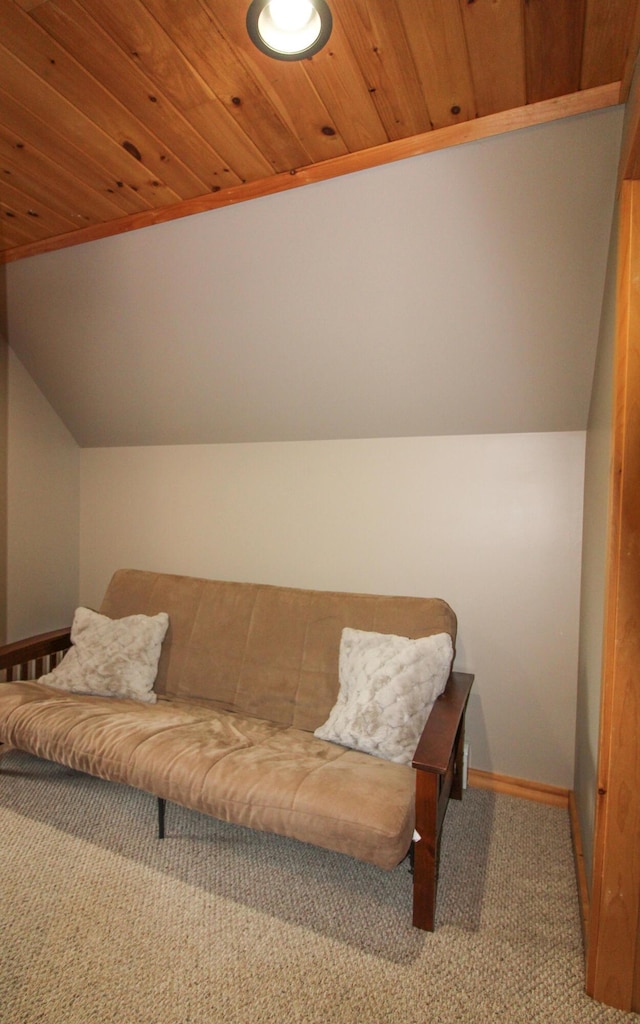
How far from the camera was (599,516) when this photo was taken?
1.71 meters

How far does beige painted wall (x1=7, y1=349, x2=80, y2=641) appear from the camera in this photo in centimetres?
315

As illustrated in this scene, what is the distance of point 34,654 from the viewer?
2.70 metres

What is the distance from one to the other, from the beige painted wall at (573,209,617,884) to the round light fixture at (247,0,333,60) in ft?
3.09

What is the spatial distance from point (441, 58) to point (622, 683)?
1.62 metres

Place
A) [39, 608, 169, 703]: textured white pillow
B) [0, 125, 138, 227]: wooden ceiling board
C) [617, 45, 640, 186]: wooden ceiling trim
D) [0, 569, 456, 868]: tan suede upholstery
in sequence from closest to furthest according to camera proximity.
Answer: [617, 45, 640, 186]: wooden ceiling trim, [0, 569, 456, 868]: tan suede upholstery, [0, 125, 138, 227]: wooden ceiling board, [39, 608, 169, 703]: textured white pillow

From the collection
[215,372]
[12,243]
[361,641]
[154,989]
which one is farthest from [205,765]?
[12,243]

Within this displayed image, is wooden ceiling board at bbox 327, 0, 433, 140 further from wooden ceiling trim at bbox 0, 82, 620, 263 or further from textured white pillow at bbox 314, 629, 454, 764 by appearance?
textured white pillow at bbox 314, 629, 454, 764

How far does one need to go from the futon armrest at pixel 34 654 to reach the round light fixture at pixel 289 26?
261 cm

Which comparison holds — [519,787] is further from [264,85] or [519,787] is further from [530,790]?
[264,85]

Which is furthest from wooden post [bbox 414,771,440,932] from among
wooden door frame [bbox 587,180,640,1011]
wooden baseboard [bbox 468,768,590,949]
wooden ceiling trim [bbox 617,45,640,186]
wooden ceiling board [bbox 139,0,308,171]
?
wooden ceiling board [bbox 139,0,308,171]

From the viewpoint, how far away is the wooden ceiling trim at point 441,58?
1215 mm

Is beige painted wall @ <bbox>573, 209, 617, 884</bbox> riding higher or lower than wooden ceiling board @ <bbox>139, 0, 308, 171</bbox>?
lower

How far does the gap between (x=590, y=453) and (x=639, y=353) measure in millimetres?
840

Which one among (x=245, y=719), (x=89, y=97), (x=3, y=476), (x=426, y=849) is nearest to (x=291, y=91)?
(x=89, y=97)
